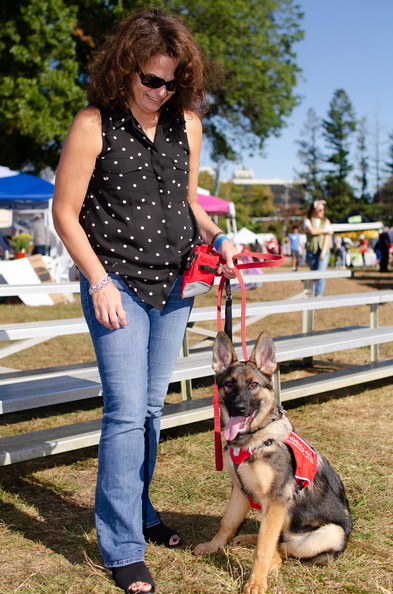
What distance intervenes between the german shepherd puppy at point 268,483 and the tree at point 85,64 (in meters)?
10.7

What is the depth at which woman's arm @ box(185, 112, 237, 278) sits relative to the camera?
2500 mm

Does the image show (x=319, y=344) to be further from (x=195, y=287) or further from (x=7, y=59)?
(x=7, y=59)

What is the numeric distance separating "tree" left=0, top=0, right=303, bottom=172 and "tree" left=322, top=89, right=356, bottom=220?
47216 mm

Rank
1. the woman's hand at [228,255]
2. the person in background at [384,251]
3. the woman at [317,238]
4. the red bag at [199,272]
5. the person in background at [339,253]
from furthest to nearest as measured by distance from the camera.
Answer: the person in background at [339,253], the person in background at [384,251], the woman at [317,238], the woman's hand at [228,255], the red bag at [199,272]

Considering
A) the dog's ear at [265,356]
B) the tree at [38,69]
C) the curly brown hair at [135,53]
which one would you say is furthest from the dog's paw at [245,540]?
the tree at [38,69]

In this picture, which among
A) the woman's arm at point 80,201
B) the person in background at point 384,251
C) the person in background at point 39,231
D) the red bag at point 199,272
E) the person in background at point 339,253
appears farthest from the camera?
the person in background at point 339,253

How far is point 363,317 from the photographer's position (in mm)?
10445

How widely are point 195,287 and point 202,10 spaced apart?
18.9 meters

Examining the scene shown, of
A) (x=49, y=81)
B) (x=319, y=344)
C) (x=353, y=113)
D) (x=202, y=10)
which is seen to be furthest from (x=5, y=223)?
(x=353, y=113)

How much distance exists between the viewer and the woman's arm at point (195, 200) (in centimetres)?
250

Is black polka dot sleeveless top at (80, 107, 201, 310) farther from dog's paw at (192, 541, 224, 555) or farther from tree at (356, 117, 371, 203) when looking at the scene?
tree at (356, 117, 371, 203)

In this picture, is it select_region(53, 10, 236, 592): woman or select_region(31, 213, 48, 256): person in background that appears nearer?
select_region(53, 10, 236, 592): woman

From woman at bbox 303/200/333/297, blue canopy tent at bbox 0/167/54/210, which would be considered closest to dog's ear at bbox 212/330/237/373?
woman at bbox 303/200/333/297

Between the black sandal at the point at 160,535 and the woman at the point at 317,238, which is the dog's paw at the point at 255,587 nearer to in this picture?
the black sandal at the point at 160,535
